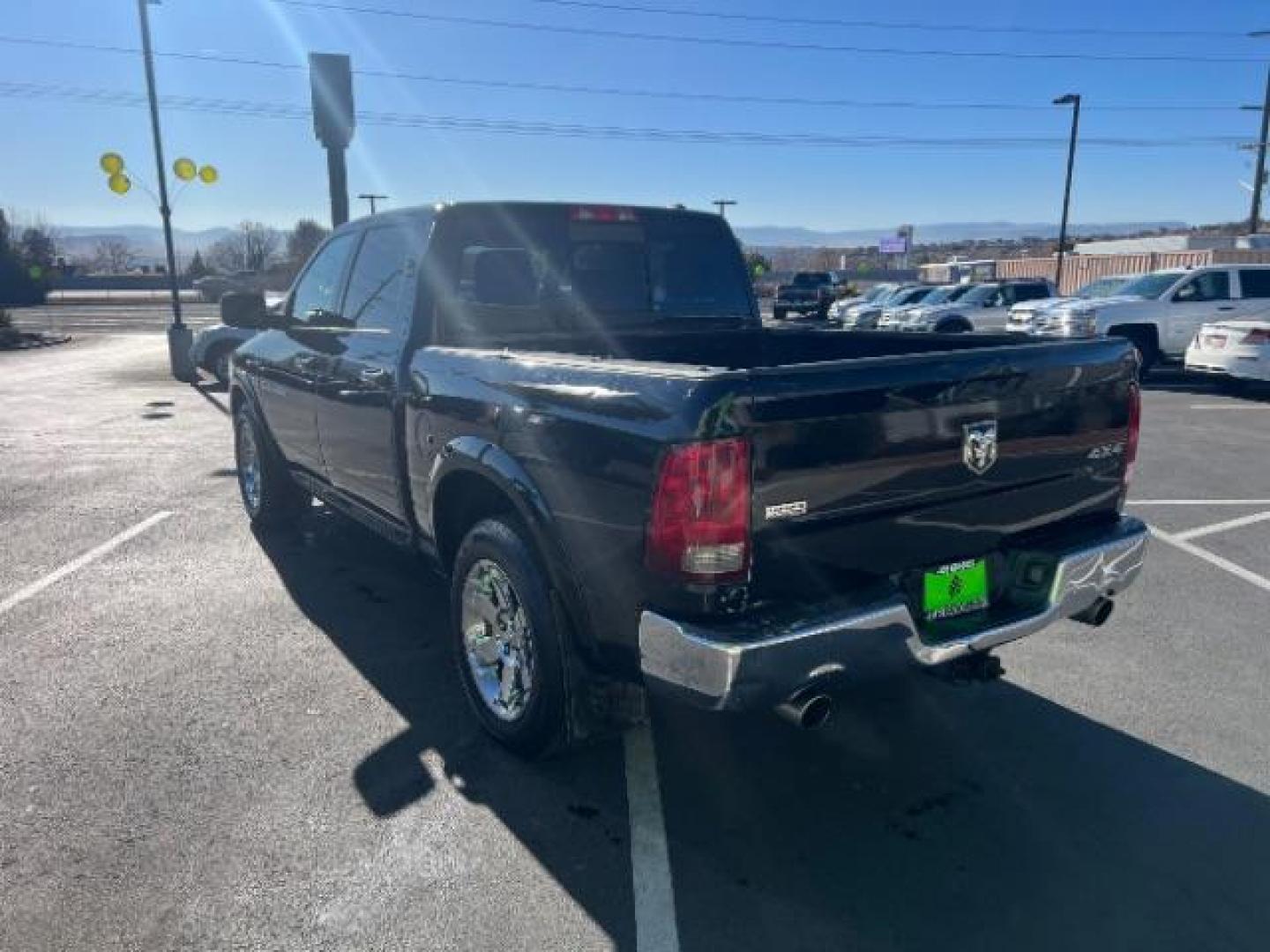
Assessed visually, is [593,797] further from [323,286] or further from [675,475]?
[323,286]

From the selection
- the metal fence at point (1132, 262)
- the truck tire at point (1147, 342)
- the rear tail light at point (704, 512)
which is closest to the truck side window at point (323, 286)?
the rear tail light at point (704, 512)

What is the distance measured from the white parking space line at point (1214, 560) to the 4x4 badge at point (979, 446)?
338 centimetres

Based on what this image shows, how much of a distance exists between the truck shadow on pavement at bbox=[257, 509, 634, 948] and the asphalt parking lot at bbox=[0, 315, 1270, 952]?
0.04ft

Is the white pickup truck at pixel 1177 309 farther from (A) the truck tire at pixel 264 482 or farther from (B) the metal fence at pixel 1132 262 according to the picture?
(B) the metal fence at pixel 1132 262

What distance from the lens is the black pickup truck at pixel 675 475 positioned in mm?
2451

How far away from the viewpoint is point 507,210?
13.9 ft

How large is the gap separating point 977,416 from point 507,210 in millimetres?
2418

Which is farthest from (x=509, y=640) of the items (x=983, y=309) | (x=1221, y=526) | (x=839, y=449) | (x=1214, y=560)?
(x=983, y=309)

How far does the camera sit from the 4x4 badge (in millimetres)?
2840

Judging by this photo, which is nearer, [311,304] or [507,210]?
[507,210]

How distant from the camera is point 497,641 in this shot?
3449 mm

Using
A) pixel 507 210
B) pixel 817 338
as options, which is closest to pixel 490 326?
pixel 507 210

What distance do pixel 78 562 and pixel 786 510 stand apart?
17.0 ft

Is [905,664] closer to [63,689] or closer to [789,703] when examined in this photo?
[789,703]
